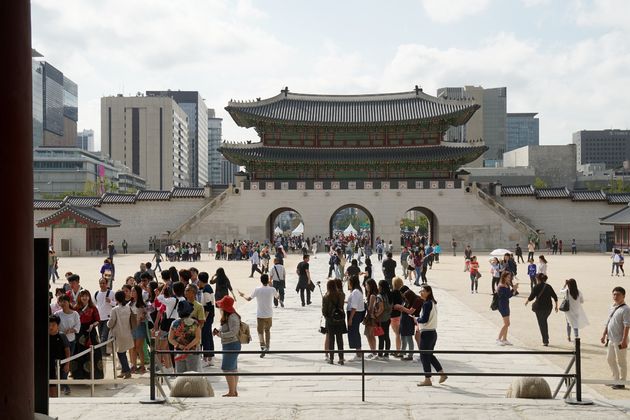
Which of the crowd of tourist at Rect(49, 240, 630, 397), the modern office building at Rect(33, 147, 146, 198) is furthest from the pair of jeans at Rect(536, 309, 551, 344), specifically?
the modern office building at Rect(33, 147, 146, 198)

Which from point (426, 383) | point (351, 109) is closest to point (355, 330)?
point (426, 383)

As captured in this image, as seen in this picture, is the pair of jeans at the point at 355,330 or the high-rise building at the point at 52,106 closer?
the pair of jeans at the point at 355,330

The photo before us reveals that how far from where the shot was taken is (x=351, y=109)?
62.1 metres

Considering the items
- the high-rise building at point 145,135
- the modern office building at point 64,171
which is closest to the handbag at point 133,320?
the modern office building at point 64,171

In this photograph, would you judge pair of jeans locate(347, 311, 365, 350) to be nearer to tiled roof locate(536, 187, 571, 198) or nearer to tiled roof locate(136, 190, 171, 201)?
tiled roof locate(136, 190, 171, 201)

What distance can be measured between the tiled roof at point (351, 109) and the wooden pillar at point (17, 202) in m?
53.3

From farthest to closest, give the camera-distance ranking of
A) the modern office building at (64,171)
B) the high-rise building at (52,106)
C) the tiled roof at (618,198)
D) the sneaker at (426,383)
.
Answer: the high-rise building at (52,106) → the modern office building at (64,171) → the tiled roof at (618,198) → the sneaker at (426,383)

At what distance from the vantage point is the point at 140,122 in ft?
471

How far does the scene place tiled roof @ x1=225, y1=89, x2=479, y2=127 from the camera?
58562 mm

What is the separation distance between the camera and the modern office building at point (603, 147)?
642 feet

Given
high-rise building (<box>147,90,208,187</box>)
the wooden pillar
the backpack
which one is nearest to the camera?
the wooden pillar

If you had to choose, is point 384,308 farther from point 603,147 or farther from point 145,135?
point 603,147

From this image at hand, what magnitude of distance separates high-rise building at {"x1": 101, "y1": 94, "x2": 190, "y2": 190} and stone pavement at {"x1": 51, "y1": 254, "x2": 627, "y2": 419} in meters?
131

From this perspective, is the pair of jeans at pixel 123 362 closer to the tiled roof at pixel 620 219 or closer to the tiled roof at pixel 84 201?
the tiled roof at pixel 620 219
